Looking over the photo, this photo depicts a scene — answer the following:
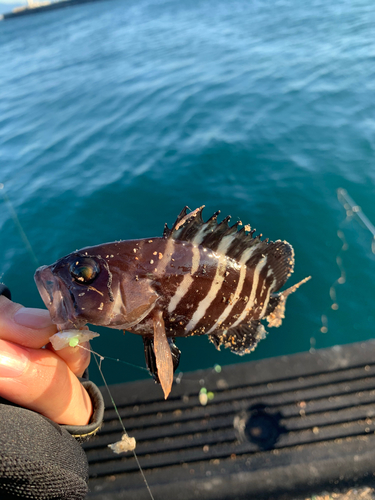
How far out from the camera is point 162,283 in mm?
2424

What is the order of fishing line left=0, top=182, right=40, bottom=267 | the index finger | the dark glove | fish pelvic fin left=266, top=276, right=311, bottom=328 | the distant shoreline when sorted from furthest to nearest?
the distant shoreline
fishing line left=0, top=182, right=40, bottom=267
fish pelvic fin left=266, top=276, right=311, bottom=328
the index finger
the dark glove

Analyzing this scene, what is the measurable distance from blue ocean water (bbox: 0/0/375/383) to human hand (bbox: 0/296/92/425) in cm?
244

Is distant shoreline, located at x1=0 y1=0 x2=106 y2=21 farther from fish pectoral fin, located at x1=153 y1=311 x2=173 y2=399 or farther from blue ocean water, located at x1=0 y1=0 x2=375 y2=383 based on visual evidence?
fish pectoral fin, located at x1=153 y1=311 x2=173 y2=399

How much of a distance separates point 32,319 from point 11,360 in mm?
279

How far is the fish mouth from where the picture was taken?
2.23m

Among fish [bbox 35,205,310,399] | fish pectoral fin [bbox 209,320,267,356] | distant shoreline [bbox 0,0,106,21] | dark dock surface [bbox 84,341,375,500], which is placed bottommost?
dark dock surface [bbox 84,341,375,500]

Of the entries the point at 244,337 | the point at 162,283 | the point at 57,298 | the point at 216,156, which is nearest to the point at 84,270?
the point at 57,298

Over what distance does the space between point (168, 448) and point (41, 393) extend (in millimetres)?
1843

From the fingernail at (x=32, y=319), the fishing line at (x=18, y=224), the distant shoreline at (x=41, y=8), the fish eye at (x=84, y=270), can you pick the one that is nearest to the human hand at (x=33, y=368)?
the fingernail at (x=32, y=319)

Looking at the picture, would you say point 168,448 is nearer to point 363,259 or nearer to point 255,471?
point 255,471

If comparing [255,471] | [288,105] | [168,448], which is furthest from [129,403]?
[288,105]

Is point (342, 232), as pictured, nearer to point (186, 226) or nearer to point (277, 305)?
point (277, 305)

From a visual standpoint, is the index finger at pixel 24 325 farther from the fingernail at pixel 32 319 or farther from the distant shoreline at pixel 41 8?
the distant shoreline at pixel 41 8

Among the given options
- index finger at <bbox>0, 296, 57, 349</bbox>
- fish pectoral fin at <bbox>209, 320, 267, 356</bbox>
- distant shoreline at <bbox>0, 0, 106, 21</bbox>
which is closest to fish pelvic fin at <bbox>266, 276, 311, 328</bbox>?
fish pectoral fin at <bbox>209, 320, 267, 356</bbox>
